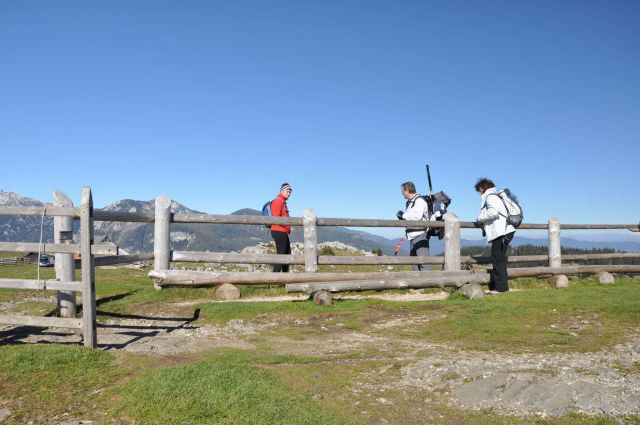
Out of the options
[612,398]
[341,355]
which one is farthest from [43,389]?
[612,398]

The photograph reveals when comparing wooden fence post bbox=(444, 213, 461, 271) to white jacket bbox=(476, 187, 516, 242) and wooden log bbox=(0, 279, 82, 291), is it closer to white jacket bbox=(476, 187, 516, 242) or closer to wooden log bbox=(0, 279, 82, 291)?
white jacket bbox=(476, 187, 516, 242)

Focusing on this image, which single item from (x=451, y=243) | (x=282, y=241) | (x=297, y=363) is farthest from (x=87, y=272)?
(x=451, y=243)

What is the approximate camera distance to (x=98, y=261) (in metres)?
7.52

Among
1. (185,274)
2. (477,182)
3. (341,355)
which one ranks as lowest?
(341,355)

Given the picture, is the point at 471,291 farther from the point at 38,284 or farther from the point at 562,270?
the point at 38,284

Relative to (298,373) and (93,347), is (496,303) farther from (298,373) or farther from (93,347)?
(93,347)

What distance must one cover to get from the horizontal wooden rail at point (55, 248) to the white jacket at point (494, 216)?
8407 millimetres

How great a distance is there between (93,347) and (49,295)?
7.66 m

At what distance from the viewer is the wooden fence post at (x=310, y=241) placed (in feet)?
38.0

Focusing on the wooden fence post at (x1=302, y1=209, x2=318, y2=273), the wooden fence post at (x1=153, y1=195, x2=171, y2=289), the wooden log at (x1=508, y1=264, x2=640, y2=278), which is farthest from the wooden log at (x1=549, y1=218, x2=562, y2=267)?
the wooden fence post at (x1=153, y1=195, x2=171, y2=289)

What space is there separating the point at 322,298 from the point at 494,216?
4715mm

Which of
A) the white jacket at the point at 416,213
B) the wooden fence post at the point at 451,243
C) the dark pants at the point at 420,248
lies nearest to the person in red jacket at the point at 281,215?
the white jacket at the point at 416,213

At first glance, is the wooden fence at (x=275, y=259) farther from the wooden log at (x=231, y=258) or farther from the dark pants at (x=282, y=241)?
the dark pants at (x=282, y=241)

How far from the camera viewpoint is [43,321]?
22.8 feet
